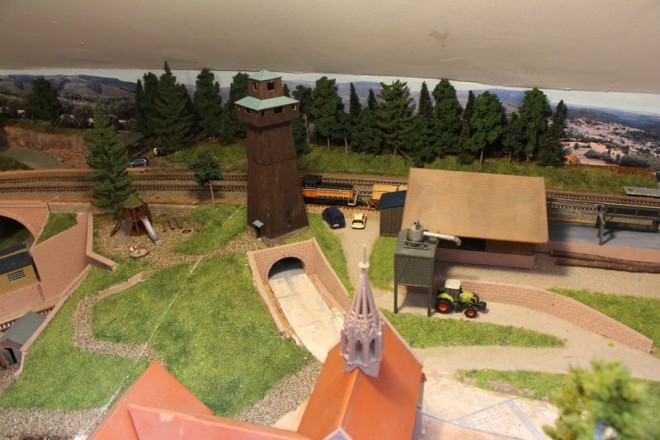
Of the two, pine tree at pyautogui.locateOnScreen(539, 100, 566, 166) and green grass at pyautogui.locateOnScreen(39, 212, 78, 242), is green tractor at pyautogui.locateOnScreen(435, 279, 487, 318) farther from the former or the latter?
green grass at pyautogui.locateOnScreen(39, 212, 78, 242)

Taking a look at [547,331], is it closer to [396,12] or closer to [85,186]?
[396,12]

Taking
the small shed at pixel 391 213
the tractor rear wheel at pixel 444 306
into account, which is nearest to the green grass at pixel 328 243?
the small shed at pixel 391 213

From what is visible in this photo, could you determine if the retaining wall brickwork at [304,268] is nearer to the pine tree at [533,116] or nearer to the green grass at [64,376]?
the green grass at [64,376]

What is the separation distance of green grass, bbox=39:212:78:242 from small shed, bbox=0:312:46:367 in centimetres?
690

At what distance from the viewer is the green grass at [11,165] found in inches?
1711

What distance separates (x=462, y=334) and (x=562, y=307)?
216 inches

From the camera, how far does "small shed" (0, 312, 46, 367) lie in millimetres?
28141

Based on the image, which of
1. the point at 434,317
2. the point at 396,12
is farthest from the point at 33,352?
the point at 396,12

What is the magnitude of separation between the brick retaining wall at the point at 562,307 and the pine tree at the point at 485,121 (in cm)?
1427

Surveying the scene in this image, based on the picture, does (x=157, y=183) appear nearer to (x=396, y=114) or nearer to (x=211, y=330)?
(x=211, y=330)

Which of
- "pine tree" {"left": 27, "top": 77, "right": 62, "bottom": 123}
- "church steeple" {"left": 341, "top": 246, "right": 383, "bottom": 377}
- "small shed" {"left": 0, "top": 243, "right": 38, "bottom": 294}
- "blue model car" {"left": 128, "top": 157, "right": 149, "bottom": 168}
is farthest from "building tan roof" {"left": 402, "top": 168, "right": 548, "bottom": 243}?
"pine tree" {"left": 27, "top": 77, "right": 62, "bottom": 123}

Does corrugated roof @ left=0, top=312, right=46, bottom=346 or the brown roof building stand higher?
the brown roof building

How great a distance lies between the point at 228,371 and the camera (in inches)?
899

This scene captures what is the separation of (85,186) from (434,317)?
96.8ft
